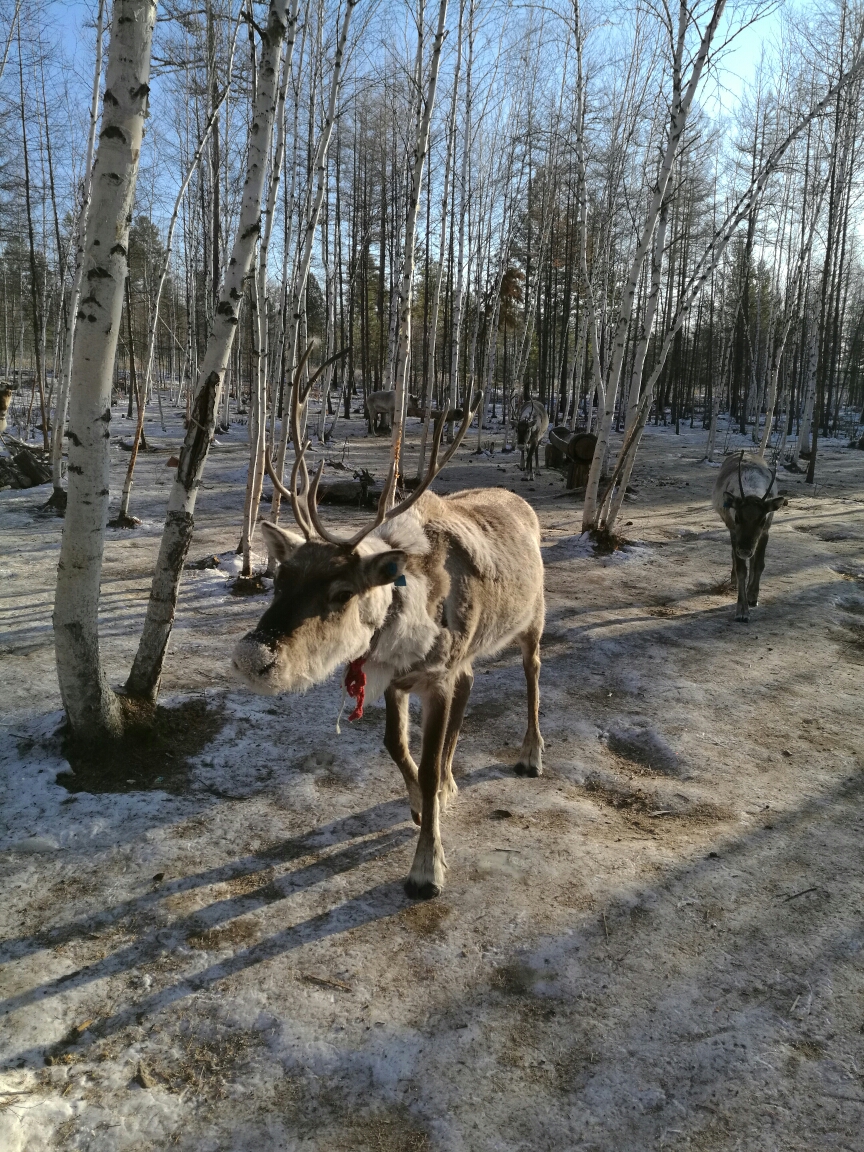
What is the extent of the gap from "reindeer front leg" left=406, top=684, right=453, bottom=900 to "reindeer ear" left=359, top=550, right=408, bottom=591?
850 mm

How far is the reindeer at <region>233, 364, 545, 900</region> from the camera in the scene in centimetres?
259

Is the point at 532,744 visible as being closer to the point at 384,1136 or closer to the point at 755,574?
the point at 384,1136

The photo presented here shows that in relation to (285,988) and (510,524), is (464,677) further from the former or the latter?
(285,988)

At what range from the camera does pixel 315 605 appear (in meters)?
2.61

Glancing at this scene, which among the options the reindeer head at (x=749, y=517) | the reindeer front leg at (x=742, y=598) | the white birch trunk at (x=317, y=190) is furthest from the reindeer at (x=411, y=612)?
the reindeer head at (x=749, y=517)

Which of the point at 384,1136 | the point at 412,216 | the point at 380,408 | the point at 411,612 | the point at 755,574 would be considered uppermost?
the point at 412,216

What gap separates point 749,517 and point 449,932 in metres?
6.46

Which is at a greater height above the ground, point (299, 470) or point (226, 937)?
point (299, 470)

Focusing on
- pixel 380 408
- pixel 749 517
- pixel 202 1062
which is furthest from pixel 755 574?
pixel 380 408

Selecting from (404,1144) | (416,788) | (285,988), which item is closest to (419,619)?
(416,788)

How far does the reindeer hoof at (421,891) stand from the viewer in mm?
3146

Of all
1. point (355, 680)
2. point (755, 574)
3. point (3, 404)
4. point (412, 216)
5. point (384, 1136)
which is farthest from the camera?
point (3, 404)

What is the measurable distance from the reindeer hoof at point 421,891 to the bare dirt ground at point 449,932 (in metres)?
0.06


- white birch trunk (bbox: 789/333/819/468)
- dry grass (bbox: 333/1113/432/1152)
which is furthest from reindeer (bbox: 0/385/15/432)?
white birch trunk (bbox: 789/333/819/468)
